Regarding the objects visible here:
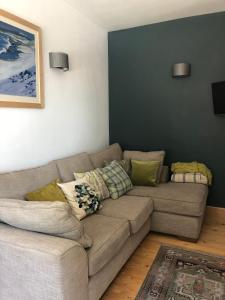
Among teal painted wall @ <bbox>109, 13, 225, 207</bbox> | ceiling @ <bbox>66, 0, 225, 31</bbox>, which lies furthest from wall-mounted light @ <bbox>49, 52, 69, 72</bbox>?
teal painted wall @ <bbox>109, 13, 225, 207</bbox>

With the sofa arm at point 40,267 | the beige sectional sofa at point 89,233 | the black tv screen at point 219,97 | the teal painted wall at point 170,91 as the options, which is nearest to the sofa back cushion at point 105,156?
the beige sectional sofa at point 89,233

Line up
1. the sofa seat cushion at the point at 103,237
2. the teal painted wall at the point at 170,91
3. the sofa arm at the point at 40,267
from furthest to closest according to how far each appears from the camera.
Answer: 1. the teal painted wall at the point at 170,91
2. the sofa seat cushion at the point at 103,237
3. the sofa arm at the point at 40,267

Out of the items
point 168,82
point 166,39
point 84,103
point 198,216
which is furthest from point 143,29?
point 198,216

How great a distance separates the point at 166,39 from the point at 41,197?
8.94 ft

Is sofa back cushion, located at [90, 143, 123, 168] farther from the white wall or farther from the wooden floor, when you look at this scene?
the wooden floor

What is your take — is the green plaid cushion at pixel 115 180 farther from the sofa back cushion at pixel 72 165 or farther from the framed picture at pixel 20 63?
the framed picture at pixel 20 63

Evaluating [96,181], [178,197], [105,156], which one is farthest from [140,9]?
[178,197]

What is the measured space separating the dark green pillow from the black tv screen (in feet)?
3.17

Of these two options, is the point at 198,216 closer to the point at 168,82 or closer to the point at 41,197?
the point at 41,197

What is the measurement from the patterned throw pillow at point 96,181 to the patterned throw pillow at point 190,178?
104 cm

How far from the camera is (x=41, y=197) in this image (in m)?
2.00

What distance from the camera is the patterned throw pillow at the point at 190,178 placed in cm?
Answer: 316

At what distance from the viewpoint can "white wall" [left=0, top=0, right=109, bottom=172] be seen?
2.33m

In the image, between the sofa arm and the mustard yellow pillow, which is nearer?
the sofa arm
